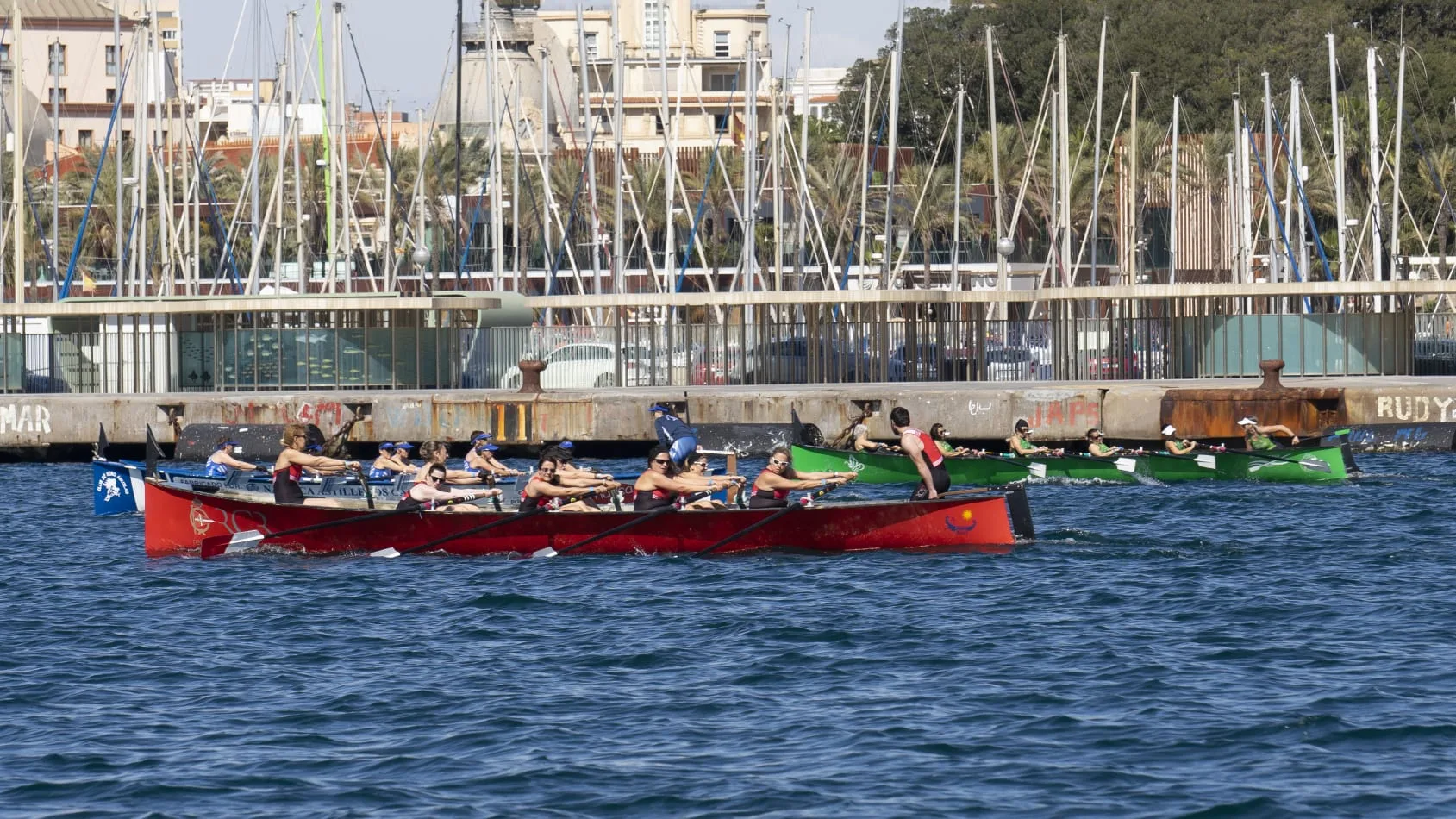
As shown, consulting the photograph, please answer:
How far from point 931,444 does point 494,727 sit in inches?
465

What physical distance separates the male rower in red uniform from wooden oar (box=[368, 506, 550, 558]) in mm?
4696

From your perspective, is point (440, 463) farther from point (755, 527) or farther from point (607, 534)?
point (755, 527)

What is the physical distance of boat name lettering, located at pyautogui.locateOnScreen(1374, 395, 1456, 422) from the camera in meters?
40.6

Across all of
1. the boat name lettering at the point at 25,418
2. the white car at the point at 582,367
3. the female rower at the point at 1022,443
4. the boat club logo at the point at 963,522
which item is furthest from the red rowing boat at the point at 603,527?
the white car at the point at 582,367

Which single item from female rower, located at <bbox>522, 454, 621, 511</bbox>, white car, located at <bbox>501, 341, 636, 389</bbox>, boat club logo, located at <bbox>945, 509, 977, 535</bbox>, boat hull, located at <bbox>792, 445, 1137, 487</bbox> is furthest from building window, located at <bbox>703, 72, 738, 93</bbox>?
boat club logo, located at <bbox>945, 509, 977, 535</bbox>

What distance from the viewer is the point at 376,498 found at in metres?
28.0

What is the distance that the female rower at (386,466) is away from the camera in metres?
30.0

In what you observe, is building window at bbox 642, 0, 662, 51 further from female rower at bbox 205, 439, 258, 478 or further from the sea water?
the sea water

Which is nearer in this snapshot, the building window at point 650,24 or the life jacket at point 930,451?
the life jacket at point 930,451

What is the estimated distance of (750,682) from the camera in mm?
18422

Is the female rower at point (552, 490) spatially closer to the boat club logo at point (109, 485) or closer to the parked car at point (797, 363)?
the boat club logo at point (109, 485)

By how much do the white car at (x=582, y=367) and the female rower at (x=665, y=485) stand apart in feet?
69.0

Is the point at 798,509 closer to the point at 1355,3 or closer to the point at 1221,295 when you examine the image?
the point at 1221,295

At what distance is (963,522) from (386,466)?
9.08 m
